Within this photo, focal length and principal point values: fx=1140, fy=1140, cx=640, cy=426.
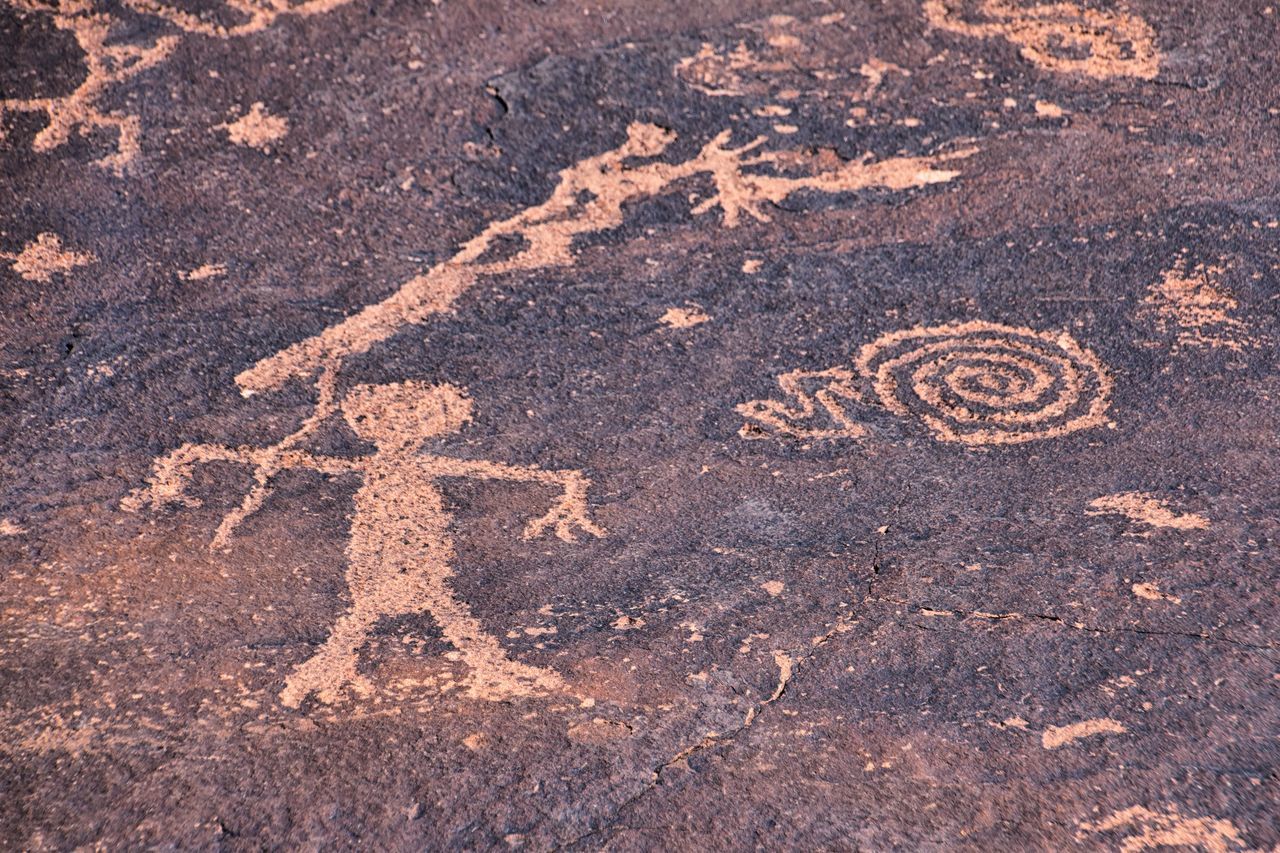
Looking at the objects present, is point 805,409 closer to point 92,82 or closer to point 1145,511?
point 1145,511

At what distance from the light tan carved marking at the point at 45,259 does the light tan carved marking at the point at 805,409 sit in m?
1.74

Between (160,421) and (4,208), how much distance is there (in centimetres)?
94

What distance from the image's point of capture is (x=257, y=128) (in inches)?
126

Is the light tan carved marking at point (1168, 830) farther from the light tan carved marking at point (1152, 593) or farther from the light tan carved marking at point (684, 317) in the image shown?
the light tan carved marking at point (684, 317)

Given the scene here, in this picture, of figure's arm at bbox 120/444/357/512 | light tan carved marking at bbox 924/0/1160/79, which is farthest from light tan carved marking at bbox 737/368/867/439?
light tan carved marking at bbox 924/0/1160/79

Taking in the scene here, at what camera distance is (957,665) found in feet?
6.54

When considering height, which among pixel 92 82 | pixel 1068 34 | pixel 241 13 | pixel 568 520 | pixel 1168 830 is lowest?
pixel 1168 830

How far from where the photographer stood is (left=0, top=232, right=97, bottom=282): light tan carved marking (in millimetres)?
2867

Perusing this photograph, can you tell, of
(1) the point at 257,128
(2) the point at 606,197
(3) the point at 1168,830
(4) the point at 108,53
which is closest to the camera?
(3) the point at 1168,830

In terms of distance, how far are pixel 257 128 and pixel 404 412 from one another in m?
1.16

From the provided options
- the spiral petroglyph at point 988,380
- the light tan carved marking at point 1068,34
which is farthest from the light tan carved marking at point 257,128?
the light tan carved marking at point 1068,34

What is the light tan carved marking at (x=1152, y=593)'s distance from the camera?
2.06 metres

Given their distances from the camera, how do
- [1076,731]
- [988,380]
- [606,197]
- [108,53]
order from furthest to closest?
[108,53] < [606,197] < [988,380] < [1076,731]

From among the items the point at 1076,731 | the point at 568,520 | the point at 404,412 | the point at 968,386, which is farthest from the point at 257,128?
the point at 1076,731
